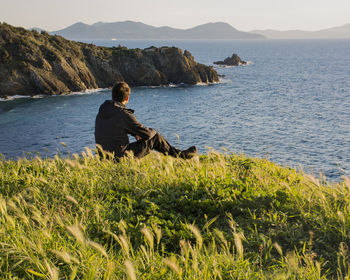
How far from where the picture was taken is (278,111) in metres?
46.8

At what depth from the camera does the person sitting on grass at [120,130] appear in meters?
6.73

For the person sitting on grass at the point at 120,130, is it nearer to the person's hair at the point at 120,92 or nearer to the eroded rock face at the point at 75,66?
the person's hair at the point at 120,92

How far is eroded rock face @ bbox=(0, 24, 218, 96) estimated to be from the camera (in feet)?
184

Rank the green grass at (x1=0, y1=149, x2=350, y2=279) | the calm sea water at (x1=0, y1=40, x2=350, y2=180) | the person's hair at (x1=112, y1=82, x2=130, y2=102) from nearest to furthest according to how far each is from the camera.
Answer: the green grass at (x1=0, y1=149, x2=350, y2=279) < the person's hair at (x1=112, y1=82, x2=130, y2=102) < the calm sea water at (x1=0, y1=40, x2=350, y2=180)

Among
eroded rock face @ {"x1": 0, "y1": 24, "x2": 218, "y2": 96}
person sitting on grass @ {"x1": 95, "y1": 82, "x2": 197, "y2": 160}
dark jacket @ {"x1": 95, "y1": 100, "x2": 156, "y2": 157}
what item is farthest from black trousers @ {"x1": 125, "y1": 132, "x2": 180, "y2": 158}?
eroded rock face @ {"x1": 0, "y1": 24, "x2": 218, "y2": 96}

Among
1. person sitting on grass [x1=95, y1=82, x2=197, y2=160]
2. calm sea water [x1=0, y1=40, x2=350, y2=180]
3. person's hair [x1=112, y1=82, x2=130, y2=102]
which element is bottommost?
calm sea water [x1=0, y1=40, x2=350, y2=180]

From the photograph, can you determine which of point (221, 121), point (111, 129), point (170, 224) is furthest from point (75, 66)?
point (170, 224)

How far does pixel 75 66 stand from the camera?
63656 millimetres

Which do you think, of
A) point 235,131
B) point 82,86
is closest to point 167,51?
point 82,86

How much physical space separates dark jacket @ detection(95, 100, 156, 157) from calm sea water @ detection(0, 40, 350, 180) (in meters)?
11.3

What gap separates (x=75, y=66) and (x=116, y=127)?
6186cm

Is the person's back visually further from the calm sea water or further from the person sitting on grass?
the calm sea water

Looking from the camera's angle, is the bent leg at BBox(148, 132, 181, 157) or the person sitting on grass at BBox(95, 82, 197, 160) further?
the bent leg at BBox(148, 132, 181, 157)

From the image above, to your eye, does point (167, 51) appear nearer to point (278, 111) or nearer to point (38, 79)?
point (38, 79)
